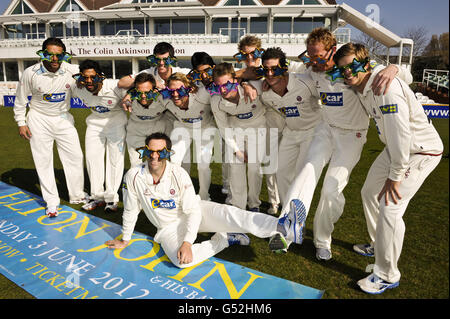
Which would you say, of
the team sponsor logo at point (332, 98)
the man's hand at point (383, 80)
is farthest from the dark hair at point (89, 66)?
the man's hand at point (383, 80)

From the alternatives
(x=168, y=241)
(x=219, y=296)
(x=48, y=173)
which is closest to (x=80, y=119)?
(x=48, y=173)

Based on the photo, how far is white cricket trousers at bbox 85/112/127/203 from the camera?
5.08 metres

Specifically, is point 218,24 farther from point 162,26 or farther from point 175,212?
point 175,212

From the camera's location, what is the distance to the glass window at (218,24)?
102ft

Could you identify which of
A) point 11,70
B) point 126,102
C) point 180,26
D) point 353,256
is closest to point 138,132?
point 126,102

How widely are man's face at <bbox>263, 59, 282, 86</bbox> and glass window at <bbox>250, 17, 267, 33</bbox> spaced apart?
2882cm

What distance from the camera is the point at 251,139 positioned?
470 centimetres

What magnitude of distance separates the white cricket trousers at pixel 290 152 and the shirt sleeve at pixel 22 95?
386 cm

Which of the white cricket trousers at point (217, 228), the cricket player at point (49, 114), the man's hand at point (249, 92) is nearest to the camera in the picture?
the white cricket trousers at point (217, 228)

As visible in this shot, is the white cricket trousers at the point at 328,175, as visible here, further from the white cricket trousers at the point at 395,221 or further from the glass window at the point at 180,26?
the glass window at the point at 180,26

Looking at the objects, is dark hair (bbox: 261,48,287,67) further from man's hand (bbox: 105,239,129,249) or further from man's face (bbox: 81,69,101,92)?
man's hand (bbox: 105,239,129,249)

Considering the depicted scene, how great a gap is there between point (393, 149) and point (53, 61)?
457 cm

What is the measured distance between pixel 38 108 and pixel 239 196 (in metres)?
3.35
